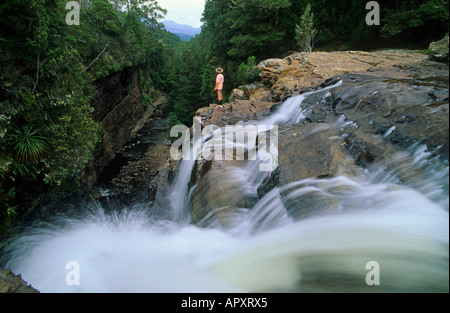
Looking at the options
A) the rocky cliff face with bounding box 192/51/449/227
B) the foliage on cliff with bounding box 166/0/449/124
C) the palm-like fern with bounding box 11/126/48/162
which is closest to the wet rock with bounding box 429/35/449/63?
the rocky cliff face with bounding box 192/51/449/227

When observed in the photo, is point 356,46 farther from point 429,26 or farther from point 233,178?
point 233,178

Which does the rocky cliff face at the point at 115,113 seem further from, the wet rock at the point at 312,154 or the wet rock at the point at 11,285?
the wet rock at the point at 312,154

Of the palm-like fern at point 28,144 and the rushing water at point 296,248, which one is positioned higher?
the palm-like fern at point 28,144

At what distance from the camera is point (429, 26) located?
39.4 ft

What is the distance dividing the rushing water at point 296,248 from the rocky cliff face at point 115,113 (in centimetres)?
1029

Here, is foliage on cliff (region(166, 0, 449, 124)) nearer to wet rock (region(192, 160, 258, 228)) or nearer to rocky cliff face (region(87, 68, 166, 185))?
rocky cliff face (region(87, 68, 166, 185))

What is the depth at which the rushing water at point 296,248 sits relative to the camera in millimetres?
2988

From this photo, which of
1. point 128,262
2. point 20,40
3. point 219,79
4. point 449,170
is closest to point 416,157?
point 449,170

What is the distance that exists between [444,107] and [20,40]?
11.7 metres

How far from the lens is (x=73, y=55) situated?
9867 millimetres

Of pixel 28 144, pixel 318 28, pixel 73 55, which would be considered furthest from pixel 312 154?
pixel 318 28

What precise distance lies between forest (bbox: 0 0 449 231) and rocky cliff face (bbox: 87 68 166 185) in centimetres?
153

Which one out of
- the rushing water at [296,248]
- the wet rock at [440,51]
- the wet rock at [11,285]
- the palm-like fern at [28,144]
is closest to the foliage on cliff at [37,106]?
the palm-like fern at [28,144]

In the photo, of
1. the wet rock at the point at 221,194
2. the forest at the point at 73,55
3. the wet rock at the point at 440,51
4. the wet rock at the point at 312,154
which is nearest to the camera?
the wet rock at the point at 312,154
